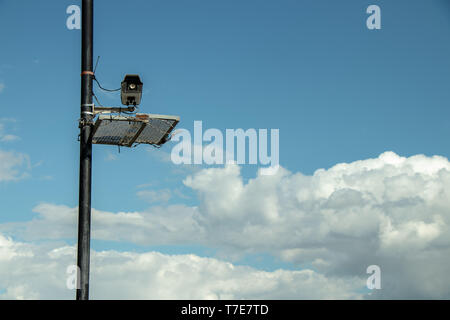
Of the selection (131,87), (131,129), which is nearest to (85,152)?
(131,129)

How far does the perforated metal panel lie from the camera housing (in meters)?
0.53

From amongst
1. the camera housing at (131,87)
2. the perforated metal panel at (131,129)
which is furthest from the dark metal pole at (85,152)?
the camera housing at (131,87)

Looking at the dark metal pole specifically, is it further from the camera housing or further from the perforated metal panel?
the camera housing

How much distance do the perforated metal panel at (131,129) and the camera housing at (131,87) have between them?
0.53 meters

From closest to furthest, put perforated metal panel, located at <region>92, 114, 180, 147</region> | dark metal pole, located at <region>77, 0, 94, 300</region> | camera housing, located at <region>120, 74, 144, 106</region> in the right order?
dark metal pole, located at <region>77, 0, 94, 300</region>
perforated metal panel, located at <region>92, 114, 180, 147</region>
camera housing, located at <region>120, 74, 144, 106</region>

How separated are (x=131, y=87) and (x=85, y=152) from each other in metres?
1.63

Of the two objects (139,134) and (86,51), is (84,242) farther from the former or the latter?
(86,51)

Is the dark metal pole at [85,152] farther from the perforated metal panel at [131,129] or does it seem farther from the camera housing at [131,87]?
the camera housing at [131,87]

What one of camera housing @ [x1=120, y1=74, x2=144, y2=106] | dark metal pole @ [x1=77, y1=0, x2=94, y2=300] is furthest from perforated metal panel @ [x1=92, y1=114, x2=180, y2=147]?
camera housing @ [x1=120, y1=74, x2=144, y2=106]

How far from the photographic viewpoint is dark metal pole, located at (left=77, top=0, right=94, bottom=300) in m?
10.6

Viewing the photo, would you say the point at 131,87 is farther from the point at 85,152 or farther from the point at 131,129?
the point at 85,152
